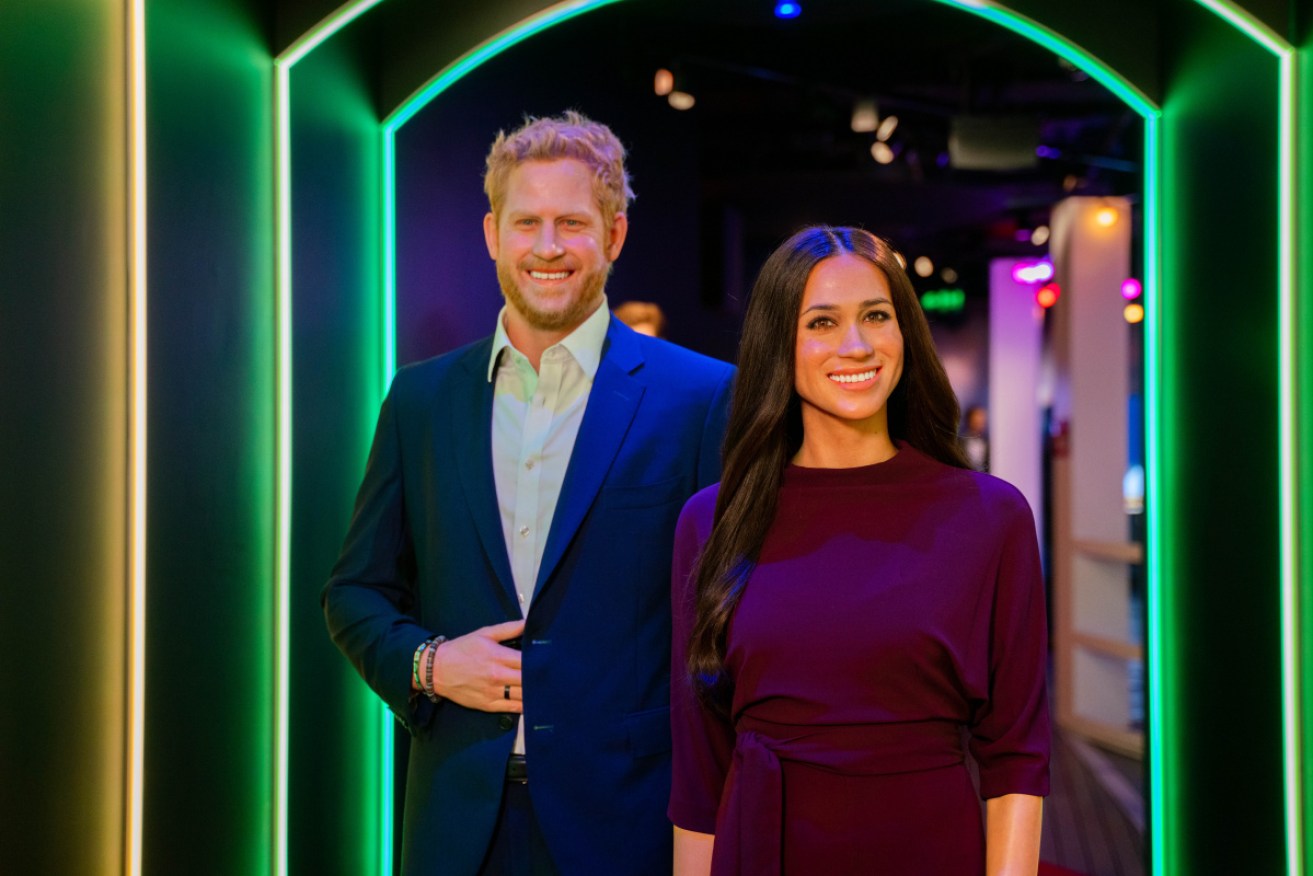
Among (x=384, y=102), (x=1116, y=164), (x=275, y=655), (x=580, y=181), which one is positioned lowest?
(x=275, y=655)

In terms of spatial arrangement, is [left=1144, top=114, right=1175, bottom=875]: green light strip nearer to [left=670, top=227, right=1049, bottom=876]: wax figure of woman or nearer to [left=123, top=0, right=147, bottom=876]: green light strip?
[left=670, top=227, right=1049, bottom=876]: wax figure of woman

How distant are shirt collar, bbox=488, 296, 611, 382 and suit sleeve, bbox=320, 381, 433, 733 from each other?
24cm

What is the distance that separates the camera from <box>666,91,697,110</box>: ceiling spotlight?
223 inches

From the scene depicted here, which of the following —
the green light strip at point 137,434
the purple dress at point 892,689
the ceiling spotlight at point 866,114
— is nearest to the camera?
the purple dress at point 892,689

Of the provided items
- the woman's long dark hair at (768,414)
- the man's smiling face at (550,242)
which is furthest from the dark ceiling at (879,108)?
the woman's long dark hair at (768,414)

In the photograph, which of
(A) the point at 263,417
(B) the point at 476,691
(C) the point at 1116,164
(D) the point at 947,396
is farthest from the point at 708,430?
(C) the point at 1116,164

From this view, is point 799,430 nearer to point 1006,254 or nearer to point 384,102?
point 384,102

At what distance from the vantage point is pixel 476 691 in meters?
2.07

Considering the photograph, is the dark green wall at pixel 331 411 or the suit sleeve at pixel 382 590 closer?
the suit sleeve at pixel 382 590

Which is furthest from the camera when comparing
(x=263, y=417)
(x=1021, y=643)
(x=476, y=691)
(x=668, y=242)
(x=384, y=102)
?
(x=668, y=242)

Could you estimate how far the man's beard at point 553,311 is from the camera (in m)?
2.15

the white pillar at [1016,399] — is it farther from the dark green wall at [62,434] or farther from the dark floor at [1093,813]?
the dark green wall at [62,434]

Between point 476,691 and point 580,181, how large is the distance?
0.88 m

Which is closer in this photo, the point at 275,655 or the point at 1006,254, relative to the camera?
the point at 275,655
